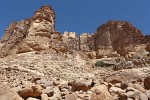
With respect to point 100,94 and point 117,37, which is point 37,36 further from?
point 100,94

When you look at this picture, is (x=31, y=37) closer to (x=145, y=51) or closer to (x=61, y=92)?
(x=145, y=51)

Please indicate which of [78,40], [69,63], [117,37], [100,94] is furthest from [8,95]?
[78,40]

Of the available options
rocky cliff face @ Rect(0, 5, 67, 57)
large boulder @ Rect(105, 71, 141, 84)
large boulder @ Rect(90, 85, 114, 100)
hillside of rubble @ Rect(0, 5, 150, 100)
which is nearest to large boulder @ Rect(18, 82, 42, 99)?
hillside of rubble @ Rect(0, 5, 150, 100)

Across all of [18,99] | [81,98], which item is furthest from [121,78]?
[18,99]

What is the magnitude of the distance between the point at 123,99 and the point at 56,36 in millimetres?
26468

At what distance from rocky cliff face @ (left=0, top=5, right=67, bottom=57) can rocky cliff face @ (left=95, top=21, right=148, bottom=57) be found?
10.3 meters

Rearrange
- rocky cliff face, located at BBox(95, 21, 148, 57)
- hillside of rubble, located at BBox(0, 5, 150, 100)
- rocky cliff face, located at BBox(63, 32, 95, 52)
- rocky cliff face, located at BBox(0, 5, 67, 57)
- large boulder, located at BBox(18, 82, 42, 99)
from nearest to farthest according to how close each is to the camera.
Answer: large boulder, located at BBox(18, 82, 42, 99) → hillside of rubble, located at BBox(0, 5, 150, 100) → rocky cliff face, located at BBox(0, 5, 67, 57) → rocky cliff face, located at BBox(95, 21, 148, 57) → rocky cliff face, located at BBox(63, 32, 95, 52)

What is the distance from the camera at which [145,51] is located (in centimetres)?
3791

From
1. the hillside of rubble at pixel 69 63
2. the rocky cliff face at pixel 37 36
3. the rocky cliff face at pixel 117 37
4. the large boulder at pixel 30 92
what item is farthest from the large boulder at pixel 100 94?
the rocky cliff face at pixel 117 37

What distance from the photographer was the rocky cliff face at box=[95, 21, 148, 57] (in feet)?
141

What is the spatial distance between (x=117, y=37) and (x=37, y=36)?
22.7 m

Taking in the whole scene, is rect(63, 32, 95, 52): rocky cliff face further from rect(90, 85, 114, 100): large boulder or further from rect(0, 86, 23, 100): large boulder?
rect(0, 86, 23, 100): large boulder

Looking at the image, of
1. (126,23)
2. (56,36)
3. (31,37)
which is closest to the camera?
(31,37)

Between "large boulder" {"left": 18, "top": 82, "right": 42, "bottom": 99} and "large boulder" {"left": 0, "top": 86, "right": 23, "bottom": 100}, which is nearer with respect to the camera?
"large boulder" {"left": 0, "top": 86, "right": 23, "bottom": 100}
